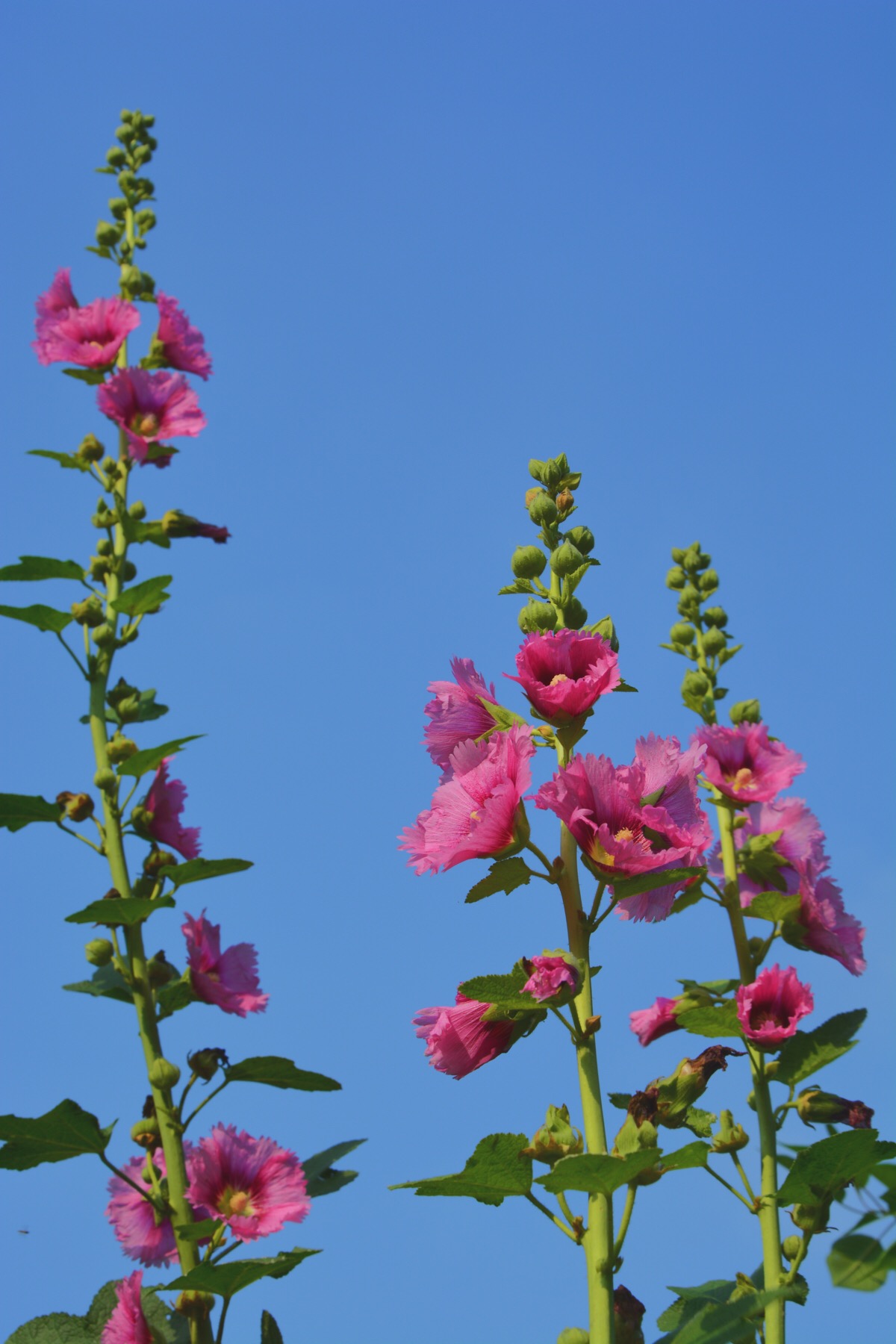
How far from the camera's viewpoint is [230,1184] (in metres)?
3.41

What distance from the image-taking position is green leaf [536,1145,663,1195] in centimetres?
224

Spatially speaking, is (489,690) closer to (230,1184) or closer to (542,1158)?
(542,1158)

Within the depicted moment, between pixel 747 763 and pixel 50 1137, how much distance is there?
8.11 feet

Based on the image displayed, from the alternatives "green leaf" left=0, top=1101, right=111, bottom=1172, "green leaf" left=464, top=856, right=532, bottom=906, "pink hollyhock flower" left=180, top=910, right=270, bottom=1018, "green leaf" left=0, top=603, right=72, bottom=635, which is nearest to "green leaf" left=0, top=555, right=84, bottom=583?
"green leaf" left=0, top=603, right=72, bottom=635

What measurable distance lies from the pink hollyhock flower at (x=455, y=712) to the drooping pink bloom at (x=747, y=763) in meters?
1.34

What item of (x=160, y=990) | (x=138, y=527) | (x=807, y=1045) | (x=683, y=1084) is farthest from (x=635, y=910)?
(x=138, y=527)

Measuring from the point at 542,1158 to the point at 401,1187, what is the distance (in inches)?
11.8

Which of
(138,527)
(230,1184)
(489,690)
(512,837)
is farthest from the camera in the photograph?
(138,527)

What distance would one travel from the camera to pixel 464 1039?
2.60m

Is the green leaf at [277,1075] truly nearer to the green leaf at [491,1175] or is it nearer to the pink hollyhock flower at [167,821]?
the pink hollyhock flower at [167,821]

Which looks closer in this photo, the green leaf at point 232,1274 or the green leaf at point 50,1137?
the green leaf at point 232,1274

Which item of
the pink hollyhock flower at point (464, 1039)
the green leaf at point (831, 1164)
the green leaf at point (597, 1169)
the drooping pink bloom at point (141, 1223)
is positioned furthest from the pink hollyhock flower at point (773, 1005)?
the drooping pink bloom at point (141, 1223)

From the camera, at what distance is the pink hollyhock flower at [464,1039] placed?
102 inches

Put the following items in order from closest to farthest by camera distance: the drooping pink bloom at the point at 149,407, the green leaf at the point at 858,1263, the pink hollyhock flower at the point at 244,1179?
the green leaf at the point at 858,1263 < the pink hollyhock flower at the point at 244,1179 < the drooping pink bloom at the point at 149,407
